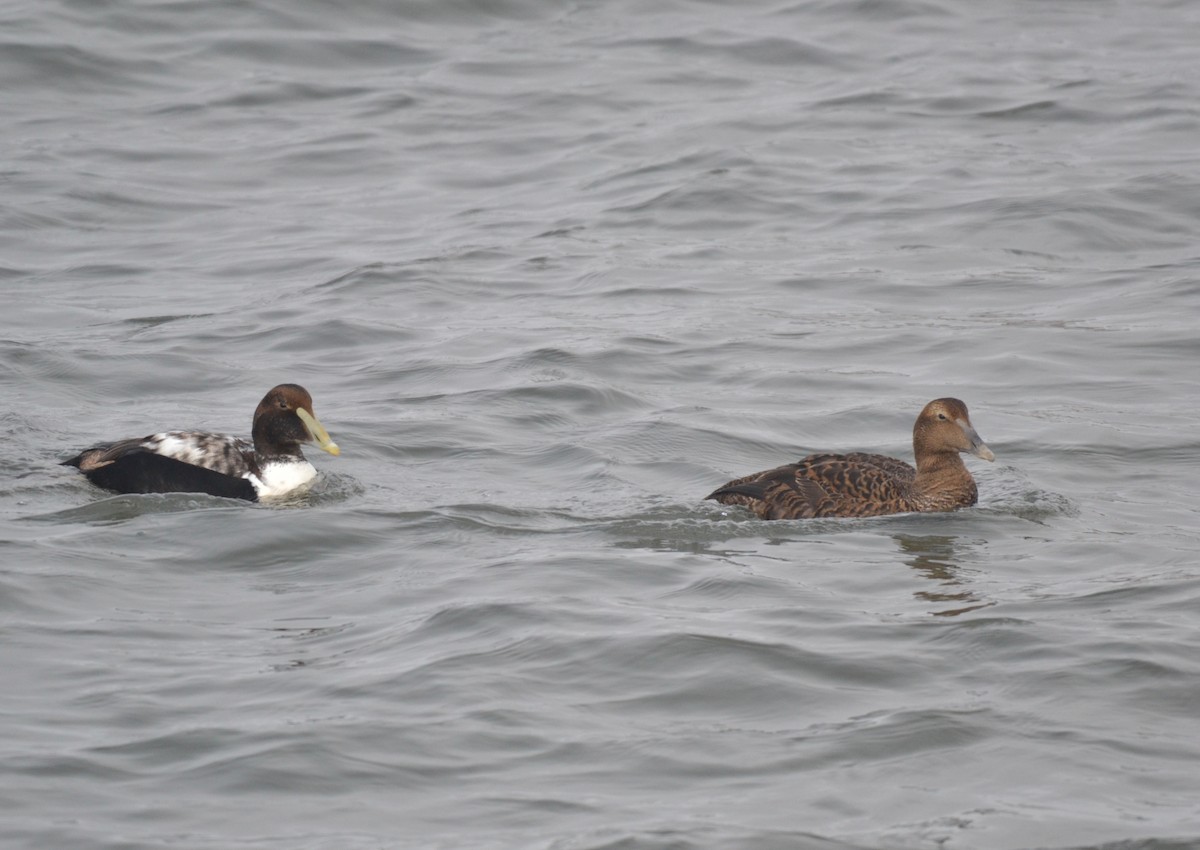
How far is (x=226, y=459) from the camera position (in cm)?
1037

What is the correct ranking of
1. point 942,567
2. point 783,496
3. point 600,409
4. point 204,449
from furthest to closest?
point 600,409 < point 204,449 < point 783,496 < point 942,567

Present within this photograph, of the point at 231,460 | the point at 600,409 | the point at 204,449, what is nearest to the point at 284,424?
the point at 231,460

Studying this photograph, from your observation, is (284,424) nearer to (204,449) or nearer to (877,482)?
(204,449)

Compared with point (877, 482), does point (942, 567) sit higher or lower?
lower

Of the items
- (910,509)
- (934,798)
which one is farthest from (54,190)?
(934,798)

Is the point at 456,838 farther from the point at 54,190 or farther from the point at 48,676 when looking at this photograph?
the point at 54,190

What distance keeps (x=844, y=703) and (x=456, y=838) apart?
5.94 feet

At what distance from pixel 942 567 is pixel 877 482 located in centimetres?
90

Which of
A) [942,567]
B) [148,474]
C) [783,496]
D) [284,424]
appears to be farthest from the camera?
[284,424]

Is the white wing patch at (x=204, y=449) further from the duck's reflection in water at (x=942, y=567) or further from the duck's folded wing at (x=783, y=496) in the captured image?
the duck's reflection in water at (x=942, y=567)

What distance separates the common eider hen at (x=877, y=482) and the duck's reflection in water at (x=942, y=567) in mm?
311

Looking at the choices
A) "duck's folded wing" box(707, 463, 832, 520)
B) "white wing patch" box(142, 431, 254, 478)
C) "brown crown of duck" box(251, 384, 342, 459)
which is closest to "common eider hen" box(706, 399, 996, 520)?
"duck's folded wing" box(707, 463, 832, 520)

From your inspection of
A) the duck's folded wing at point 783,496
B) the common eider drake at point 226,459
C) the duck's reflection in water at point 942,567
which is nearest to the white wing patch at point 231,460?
the common eider drake at point 226,459

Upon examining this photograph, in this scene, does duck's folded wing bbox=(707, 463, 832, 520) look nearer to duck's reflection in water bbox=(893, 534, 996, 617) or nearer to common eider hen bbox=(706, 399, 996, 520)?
common eider hen bbox=(706, 399, 996, 520)
